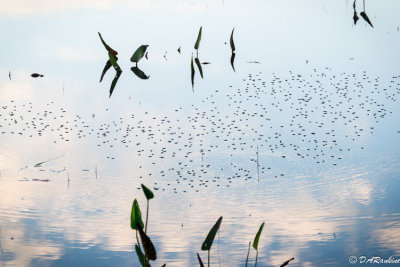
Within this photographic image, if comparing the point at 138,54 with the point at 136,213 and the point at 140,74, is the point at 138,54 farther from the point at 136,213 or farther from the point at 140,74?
the point at 136,213

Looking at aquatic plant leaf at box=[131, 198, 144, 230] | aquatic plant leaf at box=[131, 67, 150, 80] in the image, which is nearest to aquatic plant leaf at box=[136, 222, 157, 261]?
aquatic plant leaf at box=[131, 198, 144, 230]

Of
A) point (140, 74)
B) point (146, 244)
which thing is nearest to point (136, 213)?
point (146, 244)

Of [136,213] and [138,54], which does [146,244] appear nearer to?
[136,213]

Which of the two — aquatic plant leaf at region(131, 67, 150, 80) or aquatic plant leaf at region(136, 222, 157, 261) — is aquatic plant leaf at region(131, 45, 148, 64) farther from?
aquatic plant leaf at region(136, 222, 157, 261)

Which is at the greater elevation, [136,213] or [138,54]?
[138,54]

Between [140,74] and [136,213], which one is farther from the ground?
[140,74]

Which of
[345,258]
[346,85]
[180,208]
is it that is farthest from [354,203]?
[346,85]

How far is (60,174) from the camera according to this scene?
889cm

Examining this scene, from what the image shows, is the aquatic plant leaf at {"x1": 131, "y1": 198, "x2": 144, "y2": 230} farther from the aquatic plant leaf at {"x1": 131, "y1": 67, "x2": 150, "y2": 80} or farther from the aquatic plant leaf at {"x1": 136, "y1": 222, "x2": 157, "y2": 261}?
the aquatic plant leaf at {"x1": 131, "y1": 67, "x2": 150, "y2": 80}

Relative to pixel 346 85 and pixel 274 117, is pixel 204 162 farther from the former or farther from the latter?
pixel 346 85

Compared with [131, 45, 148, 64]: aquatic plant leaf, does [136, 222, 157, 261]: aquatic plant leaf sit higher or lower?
lower

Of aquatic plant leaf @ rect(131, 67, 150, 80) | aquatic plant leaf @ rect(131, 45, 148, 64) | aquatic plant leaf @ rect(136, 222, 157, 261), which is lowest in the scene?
aquatic plant leaf @ rect(136, 222, 157, 261)

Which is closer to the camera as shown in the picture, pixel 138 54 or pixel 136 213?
pixel 138 54

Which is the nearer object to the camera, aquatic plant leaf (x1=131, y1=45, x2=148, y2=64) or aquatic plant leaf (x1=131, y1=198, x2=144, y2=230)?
aquatic plant leaf (x1=131, y1=45, x2=148, y2=64)
